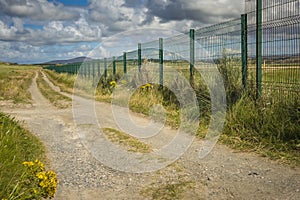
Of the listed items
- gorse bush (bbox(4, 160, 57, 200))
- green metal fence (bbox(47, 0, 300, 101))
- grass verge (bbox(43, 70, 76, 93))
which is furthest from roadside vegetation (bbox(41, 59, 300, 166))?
grass verge (bbox(43, 70, 76, 93))

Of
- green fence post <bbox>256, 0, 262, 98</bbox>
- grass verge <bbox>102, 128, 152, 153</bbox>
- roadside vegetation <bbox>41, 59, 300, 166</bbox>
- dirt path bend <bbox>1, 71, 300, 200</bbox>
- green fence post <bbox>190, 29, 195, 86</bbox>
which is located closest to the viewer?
dirt path bend <bbox>1, 71, 300, 200</bbox>

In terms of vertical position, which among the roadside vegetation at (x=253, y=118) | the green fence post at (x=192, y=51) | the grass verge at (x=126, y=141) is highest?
the green fence post at (x=192, y=51)

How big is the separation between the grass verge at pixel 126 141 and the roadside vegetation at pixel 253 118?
1169 mm

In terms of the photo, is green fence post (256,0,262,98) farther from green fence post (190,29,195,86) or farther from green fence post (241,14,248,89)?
green fence post (190,29,195,86)

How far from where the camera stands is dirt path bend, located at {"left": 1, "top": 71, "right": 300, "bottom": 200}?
11.7 ft

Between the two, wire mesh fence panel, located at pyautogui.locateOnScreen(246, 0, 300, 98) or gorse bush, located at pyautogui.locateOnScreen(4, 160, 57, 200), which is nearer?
gorse bush, located at pyautogui.locateOnScreen(4, 160, 57, 200)

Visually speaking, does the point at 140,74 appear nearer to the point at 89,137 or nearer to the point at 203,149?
the point at 89,137

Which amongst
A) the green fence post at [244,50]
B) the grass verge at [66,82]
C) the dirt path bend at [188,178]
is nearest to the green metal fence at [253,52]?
the green fence post at [244,50]

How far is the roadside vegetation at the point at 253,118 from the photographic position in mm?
5000

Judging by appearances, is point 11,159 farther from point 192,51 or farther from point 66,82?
point 66,82

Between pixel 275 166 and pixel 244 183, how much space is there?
778 millimetres

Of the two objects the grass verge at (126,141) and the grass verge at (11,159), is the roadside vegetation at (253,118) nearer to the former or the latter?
the grass verge at (126,141)

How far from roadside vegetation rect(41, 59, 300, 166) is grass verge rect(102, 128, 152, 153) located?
1.17 meters

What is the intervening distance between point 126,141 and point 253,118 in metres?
2.25
